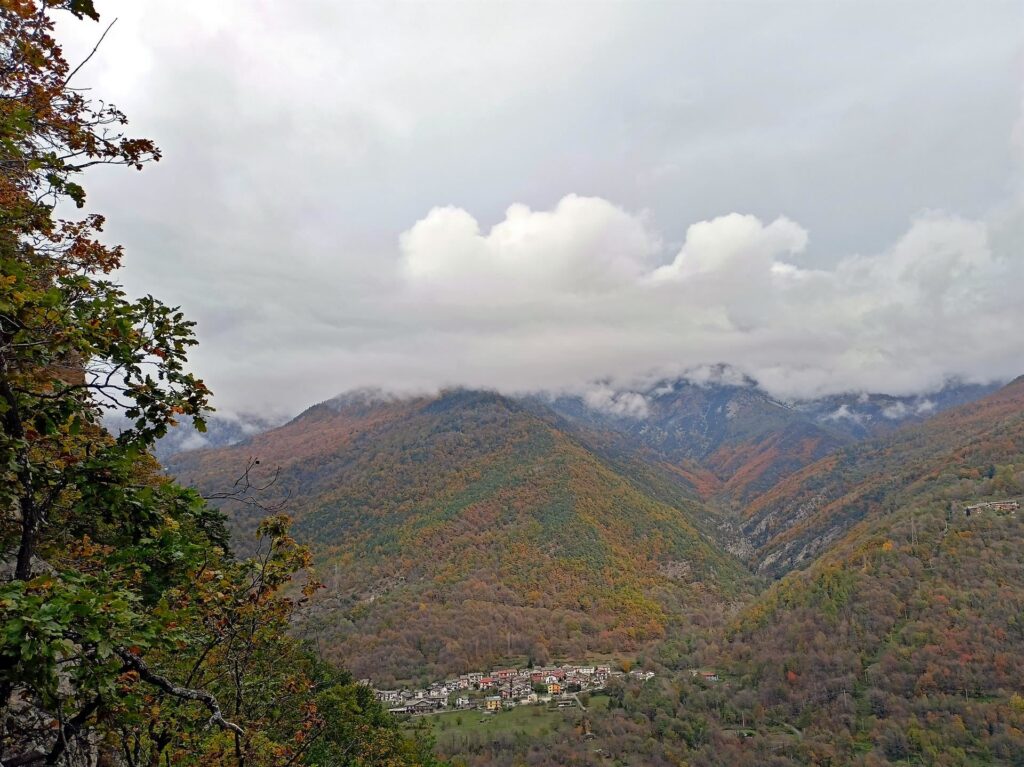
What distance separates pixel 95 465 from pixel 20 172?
3.72m

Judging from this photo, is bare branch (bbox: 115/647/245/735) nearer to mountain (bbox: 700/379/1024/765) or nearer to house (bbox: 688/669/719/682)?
mountain (bbox: 700/379/1024/765)

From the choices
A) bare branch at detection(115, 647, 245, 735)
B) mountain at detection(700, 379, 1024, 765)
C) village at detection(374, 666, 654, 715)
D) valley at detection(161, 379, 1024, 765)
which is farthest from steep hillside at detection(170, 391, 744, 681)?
bare branch at detection(115, 647, 245, 735)

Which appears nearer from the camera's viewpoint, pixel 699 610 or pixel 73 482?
pixel 73 482

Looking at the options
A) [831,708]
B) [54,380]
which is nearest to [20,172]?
[54,380]

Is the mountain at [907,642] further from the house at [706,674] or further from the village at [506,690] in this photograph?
the village at [506,690]

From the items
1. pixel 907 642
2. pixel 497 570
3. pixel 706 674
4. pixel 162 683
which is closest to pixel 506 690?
pixel 706 674

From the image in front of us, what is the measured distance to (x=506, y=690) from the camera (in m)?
101

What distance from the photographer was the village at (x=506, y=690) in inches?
3669

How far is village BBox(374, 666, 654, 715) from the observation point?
306 feet

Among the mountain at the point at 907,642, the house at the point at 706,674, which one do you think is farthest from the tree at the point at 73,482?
the house at the point at 706,674

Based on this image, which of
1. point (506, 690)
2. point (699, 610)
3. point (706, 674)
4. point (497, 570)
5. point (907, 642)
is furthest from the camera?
point (497, 570)

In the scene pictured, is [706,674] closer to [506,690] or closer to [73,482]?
[506,690]

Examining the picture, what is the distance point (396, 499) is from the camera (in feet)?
635

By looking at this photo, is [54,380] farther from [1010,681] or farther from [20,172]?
[1010,681]
